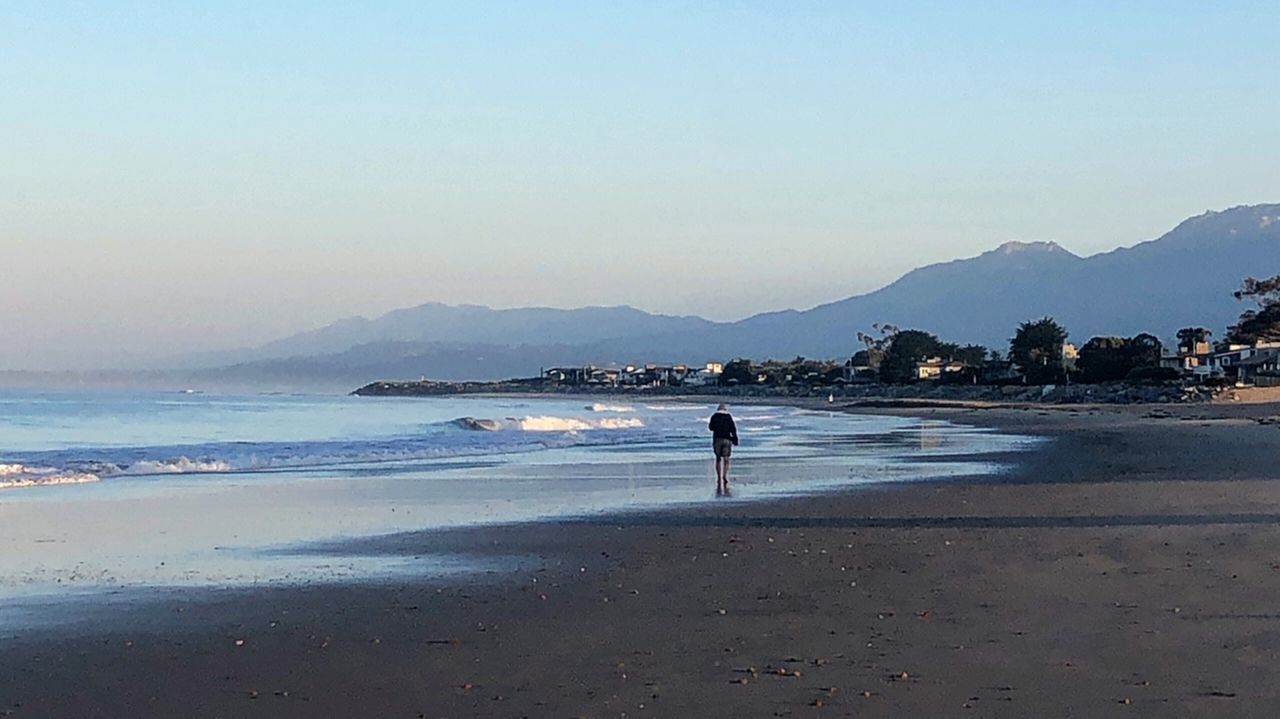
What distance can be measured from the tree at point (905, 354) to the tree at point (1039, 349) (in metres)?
27.9

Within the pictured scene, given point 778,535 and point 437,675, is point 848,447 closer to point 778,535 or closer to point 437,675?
point 778,535

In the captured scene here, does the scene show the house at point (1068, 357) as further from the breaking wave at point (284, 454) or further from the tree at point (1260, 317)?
the breaking wave at point (284, 454)

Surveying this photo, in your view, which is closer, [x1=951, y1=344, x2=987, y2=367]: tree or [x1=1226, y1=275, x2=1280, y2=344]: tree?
→ [x1=1226, y1=275, x2=1280, y2=344]: tree

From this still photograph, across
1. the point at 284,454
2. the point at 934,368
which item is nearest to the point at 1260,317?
the point at 934,368

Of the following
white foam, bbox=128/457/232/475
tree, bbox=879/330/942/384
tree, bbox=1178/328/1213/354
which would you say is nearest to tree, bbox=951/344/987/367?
tree, bbox=879/330/942/384

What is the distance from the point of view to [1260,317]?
11950cm

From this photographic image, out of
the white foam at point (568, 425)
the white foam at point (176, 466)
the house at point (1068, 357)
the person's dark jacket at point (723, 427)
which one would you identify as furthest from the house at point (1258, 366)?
the white foam at point (176, 466)

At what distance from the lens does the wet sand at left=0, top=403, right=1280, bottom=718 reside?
718cm

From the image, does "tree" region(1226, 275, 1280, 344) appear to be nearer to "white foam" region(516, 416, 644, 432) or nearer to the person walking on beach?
"white foam" region(516, 416, 644, 432)

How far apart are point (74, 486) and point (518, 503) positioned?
25.6 feet

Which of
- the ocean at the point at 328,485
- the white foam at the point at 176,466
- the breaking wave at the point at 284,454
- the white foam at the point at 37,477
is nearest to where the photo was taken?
the ocean at the point at 328,485

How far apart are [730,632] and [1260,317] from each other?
121517 millimetres

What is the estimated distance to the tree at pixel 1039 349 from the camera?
117m

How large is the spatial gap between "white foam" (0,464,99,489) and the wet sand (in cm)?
1087
